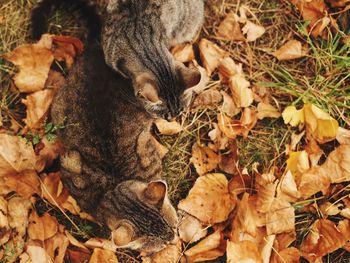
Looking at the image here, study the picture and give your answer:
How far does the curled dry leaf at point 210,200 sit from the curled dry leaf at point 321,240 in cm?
52

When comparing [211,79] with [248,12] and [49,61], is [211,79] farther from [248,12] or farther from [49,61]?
[49,61]

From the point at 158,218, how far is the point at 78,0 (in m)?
1.53

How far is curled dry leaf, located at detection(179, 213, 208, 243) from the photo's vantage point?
3.04 m

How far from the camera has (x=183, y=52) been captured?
3248 mm

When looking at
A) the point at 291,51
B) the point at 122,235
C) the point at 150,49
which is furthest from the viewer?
the point at 291,51

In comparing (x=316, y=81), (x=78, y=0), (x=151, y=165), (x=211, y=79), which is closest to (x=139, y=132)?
(x=151, y=165)

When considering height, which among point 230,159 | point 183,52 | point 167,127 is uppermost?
point 183,52

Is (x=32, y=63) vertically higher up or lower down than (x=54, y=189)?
higher up

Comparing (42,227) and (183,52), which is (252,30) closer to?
(183,52)

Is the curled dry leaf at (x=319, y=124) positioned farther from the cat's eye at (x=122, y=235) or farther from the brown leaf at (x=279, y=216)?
the cat's eye at (x=122, y=235)

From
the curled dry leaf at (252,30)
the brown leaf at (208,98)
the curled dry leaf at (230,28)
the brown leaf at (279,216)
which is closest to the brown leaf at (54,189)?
the brown leaf at (208,98)

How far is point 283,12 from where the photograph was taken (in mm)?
3342

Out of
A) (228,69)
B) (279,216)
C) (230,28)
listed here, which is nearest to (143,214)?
(279,216)

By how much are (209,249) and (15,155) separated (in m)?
1.34
